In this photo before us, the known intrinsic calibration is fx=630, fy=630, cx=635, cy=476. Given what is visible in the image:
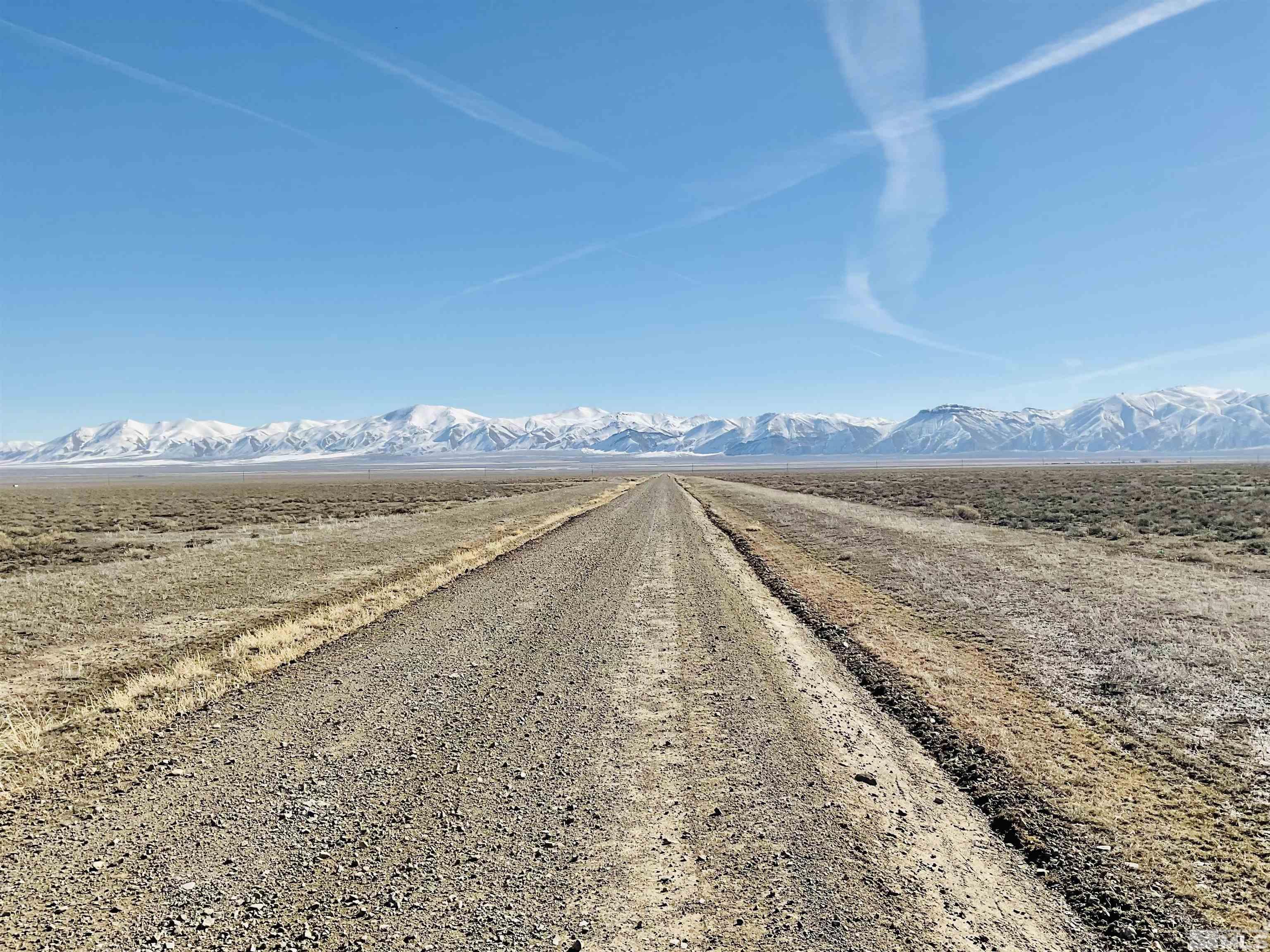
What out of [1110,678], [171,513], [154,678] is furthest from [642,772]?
[171,513]

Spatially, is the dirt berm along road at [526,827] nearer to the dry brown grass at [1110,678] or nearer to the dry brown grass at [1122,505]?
the dry brown grass at [1110,678]

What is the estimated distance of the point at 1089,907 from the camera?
3.96 metres

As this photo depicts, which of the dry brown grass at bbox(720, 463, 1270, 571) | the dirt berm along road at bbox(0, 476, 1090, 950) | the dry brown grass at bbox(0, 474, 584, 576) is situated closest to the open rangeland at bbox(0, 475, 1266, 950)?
the dirt berm along road at bbox(0, 476, 1090, 950)

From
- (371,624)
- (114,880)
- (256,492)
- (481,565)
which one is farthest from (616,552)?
(256,492)

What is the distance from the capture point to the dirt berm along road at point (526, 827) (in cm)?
376

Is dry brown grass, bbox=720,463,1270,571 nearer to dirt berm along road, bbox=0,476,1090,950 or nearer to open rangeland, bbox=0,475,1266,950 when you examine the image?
open rangeland, bbox=0,475,1266,950

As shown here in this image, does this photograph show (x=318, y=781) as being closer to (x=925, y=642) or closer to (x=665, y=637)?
(x=665, y=637)

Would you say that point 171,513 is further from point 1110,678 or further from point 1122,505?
point 1122,505

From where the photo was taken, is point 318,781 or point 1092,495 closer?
point 318,781

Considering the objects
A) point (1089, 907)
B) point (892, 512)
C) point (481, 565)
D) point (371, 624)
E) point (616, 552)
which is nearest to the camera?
point (1089, 907)

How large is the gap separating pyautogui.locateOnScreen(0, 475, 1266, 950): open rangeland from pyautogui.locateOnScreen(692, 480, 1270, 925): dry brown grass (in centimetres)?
5

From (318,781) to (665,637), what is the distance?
18.7 ft

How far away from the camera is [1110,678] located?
26.3ft

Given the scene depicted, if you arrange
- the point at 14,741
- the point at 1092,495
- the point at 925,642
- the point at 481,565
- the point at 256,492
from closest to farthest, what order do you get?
1. the point at 14,741
2. the point at 925,642
3. the point at 481,565
4. the point at 1092,495
5. the point at 256,492
